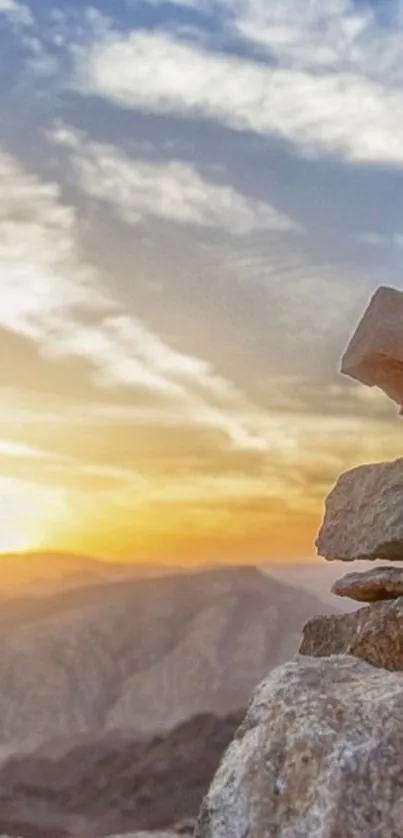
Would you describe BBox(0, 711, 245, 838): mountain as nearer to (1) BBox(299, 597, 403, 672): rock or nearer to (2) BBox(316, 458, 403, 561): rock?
(2) BBox(316, 458, 403, 561): rock

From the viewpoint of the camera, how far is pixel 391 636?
29.2ft

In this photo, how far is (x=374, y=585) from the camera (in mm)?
10562

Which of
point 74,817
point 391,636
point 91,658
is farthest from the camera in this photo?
point 91,658

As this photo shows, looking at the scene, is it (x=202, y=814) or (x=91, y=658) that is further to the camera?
(x=91, y=658)

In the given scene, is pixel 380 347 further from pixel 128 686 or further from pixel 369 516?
pixel 128 686

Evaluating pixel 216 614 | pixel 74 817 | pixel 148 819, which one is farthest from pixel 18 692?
pixel 148 819

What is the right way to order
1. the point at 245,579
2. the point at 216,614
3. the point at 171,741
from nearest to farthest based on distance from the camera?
the point at 171,741 → the point at 216,614 → the point at 245,579

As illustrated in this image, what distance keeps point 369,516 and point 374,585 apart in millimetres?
905

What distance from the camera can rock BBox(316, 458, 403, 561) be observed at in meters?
10.7

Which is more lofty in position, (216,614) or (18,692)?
(216,614)

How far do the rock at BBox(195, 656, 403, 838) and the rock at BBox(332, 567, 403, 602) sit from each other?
2717mm

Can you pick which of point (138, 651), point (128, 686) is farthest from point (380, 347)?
point (138, 651)

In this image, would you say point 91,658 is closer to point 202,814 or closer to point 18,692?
point 18,692

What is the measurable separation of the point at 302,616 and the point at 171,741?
60.9 meters
